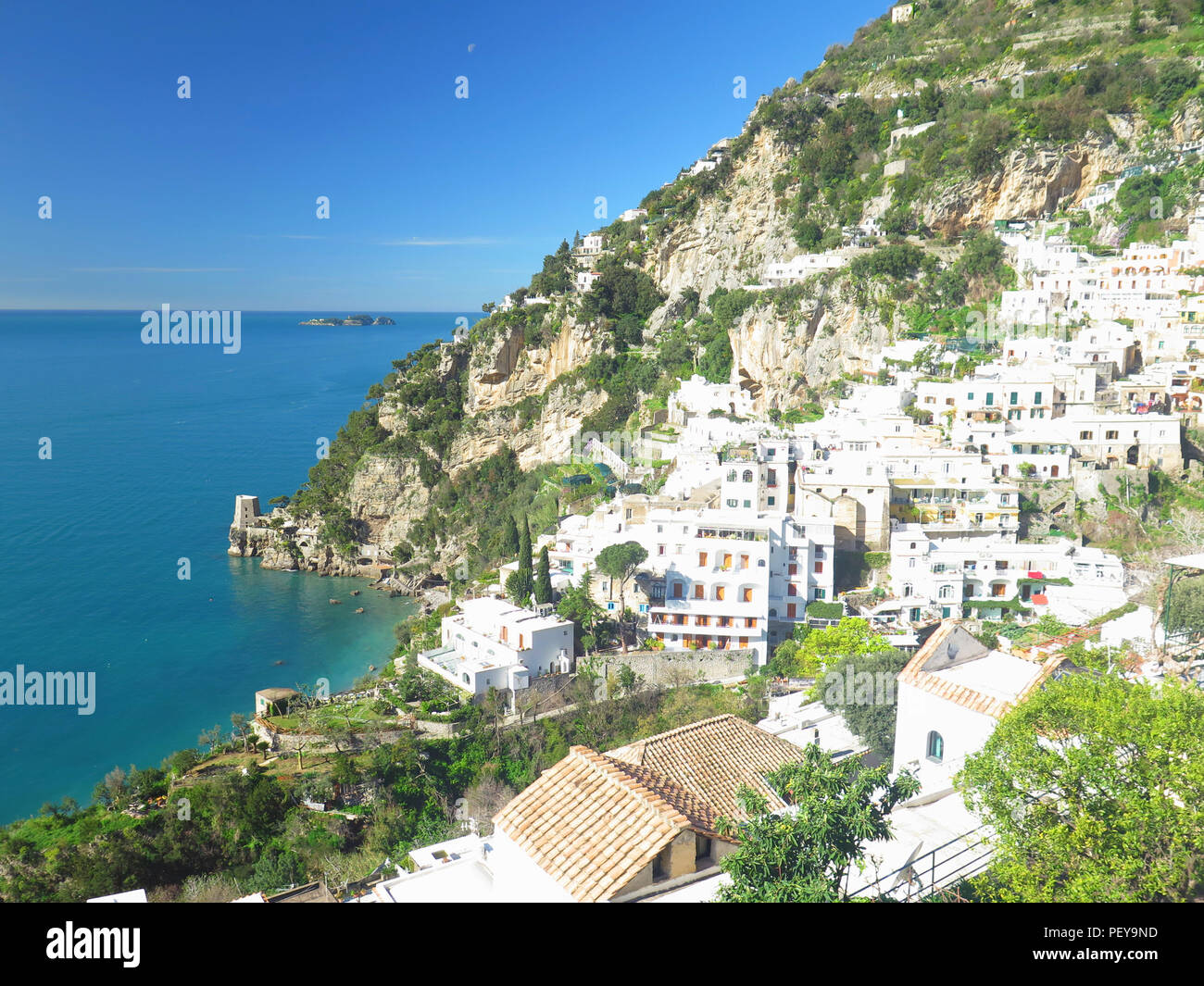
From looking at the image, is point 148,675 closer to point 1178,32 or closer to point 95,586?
→ point 95,586

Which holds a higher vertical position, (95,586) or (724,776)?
(724,776)

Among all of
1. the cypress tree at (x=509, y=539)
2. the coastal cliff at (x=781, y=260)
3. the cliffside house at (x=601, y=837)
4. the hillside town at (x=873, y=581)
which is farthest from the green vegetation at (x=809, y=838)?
the coastal cliff at (x=781, y=260)

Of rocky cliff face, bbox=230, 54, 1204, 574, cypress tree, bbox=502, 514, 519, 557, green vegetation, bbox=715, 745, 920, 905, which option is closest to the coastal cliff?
rocky cliff face, bbox=230, 54, 1204, 574

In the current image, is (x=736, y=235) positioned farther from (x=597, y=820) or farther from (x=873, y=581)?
(x=597, y=820)

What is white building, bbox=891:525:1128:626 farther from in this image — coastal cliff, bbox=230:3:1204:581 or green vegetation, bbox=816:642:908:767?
coastal cliff, bbox=230:3:1204:581

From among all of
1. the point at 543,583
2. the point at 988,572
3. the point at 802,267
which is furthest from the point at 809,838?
the point at 802,267
